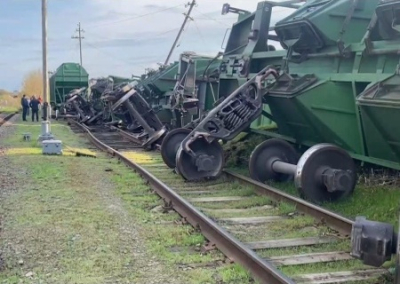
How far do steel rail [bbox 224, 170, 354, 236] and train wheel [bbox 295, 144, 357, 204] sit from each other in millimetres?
245

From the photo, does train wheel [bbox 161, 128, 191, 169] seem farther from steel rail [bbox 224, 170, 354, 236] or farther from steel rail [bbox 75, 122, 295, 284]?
steel rail [bbox 75, 122, 295, 284]

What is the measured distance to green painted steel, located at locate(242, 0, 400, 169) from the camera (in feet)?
22.1

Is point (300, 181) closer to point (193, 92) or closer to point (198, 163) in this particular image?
point (198, 163)

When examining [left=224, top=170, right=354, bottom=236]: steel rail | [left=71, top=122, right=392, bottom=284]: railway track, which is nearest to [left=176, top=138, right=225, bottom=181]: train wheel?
[left=71, top=122, right=392, bottom=284]: railway track

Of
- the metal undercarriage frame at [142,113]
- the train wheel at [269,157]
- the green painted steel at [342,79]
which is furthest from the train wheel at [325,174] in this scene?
the metal undercarriage frame at [142,113]

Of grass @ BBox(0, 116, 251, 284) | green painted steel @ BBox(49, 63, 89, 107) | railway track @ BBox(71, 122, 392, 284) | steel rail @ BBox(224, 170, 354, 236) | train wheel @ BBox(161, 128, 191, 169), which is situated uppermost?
green painted steel @ BBox(49, 63, 89, 107)

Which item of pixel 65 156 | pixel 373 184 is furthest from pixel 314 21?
pixel 65 156

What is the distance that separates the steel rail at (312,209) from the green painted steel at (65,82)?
98.8ft

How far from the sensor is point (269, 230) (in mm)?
6211

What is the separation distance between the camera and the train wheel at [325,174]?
7.03m

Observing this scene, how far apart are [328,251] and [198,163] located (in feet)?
13.4

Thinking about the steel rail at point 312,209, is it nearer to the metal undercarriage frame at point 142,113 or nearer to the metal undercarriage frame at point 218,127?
the metal undercarriage frame at point 218,127

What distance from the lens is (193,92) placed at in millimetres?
13594

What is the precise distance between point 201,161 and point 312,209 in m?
2.92
